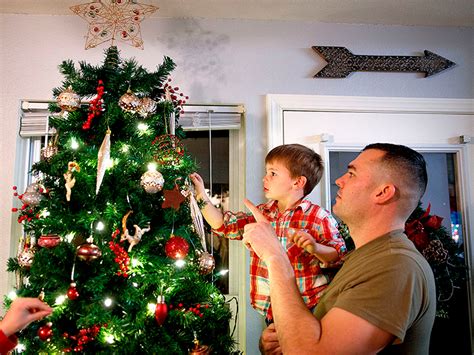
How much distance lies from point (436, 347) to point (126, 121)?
7.10 feet

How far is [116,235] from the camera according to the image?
1.35 m

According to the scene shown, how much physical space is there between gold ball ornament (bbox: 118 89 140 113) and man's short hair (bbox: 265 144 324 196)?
2.24ft

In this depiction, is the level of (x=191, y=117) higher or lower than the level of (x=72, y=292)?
higher

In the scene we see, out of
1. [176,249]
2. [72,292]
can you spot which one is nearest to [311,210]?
[176,249]

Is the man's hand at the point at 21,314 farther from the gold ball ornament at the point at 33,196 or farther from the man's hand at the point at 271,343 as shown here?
the man's hand at the point at 271,343

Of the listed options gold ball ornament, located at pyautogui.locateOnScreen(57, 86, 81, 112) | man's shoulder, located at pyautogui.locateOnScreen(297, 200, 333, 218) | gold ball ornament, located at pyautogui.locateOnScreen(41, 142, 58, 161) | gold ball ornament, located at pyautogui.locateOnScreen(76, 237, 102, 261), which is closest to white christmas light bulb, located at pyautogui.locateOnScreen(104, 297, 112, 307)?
gold ball ornament, located at pyautogui.locateOnScreen(76, 237, 102, 261)

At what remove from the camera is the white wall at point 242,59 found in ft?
7.26

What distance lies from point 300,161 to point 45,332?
3.95ft

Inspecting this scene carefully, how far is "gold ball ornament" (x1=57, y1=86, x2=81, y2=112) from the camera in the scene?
141cm

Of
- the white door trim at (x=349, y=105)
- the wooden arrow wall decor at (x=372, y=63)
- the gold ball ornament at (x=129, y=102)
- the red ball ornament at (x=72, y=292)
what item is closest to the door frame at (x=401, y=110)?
the white door trim at (x=349, y=105)

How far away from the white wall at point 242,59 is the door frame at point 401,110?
0.18ft

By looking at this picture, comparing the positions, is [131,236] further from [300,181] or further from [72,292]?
[300,181]

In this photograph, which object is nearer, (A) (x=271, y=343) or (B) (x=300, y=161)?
(A) (x=271, y=343)

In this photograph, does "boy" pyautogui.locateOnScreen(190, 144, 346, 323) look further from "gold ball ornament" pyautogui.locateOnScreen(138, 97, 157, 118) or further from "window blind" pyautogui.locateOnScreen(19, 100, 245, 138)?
"window blind" pyautogui.locateOnScreen(19, 100, 245, 138)
